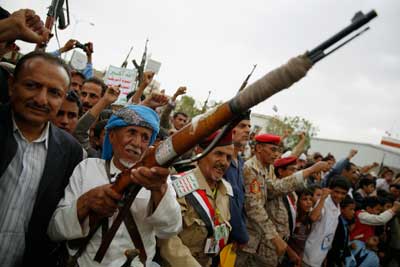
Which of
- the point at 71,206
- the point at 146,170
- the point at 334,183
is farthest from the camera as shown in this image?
the point at 334,183

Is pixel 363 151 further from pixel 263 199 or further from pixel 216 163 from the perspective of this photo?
pixel 216 163

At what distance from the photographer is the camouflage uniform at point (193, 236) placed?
2.38 m

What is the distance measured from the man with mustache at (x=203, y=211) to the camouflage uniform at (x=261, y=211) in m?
1.05

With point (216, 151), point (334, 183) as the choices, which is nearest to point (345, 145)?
point (334, 183)

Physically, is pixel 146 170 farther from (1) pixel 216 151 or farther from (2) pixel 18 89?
(1) pixel 216 151

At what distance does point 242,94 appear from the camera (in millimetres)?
1134

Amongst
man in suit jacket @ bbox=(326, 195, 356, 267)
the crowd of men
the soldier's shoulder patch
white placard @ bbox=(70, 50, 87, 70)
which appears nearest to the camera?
the crowd of men

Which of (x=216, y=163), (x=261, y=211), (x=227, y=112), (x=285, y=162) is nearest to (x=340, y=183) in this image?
(x=285, y=162)

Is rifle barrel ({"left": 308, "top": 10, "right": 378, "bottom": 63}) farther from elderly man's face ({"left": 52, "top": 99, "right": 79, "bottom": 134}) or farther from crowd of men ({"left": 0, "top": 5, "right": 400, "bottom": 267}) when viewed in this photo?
elderly man's face ({"left": 52, "top": 99, "right": 79, "bottom": 134})

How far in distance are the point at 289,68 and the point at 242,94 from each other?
21 cm

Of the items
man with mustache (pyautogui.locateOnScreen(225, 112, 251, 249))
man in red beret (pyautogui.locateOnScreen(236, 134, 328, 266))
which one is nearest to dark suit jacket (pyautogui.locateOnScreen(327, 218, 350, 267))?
man in red beret (pyautogui.locateOnScreen(236, 134, 328, 266))

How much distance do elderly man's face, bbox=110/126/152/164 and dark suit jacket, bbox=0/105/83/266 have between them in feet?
1.27

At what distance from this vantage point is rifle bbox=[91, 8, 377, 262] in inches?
38.6

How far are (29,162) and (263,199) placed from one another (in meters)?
3.37
